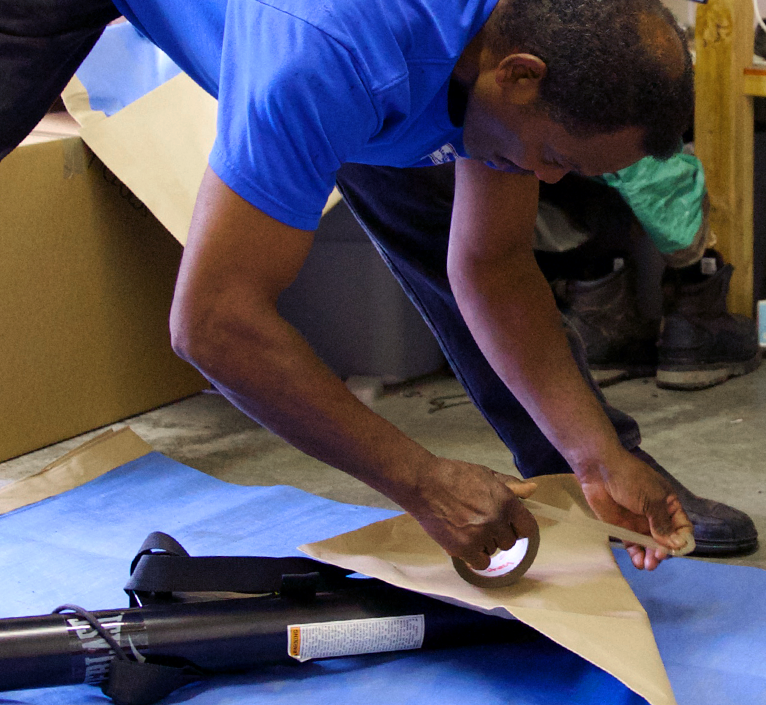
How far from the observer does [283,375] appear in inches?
33.3

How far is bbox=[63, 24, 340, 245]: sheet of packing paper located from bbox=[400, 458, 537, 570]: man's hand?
1149 millimetres

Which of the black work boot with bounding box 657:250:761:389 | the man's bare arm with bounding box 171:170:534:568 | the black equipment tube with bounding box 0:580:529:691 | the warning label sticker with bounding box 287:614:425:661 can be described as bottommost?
the black work boot with bounding box 657:250:761:389

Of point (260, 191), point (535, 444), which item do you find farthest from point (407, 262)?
point (260, 191)

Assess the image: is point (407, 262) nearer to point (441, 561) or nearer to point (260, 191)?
point (441, 561)

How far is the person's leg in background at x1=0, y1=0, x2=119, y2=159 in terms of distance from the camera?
3.29 feet

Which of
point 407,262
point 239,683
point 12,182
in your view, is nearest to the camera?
point 239,683

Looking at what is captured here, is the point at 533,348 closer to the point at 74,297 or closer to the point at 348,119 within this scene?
the point at 348,119

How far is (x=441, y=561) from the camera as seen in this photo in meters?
1.13

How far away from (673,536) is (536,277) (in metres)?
0.36

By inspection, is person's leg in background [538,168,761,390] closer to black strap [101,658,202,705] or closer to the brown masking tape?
the brown masking tape

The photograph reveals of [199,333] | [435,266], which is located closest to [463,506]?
[199,333]

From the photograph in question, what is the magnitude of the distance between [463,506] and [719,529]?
62cm

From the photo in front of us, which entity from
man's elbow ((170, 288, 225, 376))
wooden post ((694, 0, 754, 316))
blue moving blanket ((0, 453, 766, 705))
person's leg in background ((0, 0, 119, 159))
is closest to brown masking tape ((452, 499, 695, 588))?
blue moving blanket ((0, 453, 766, 705))

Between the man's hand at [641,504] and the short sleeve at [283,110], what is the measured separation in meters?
0.54
